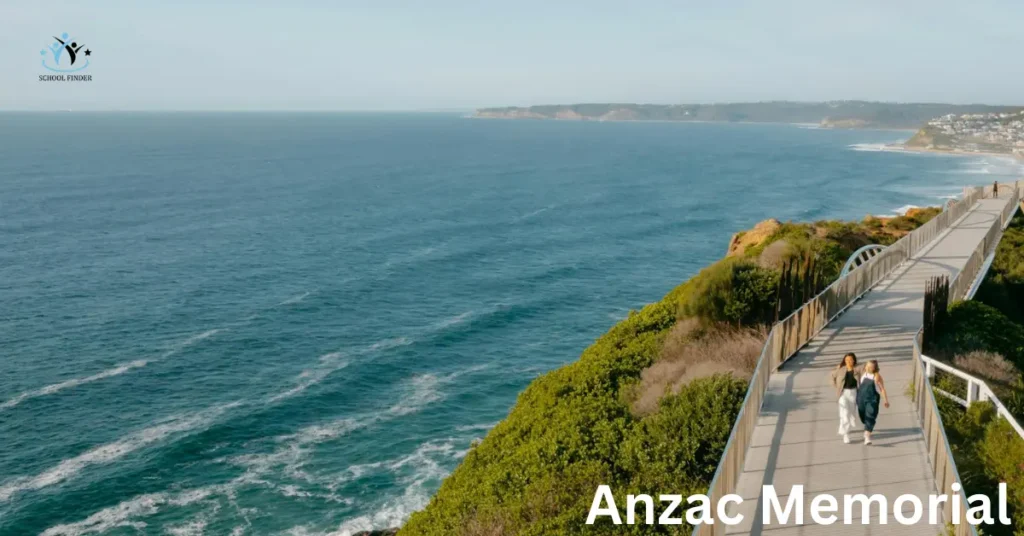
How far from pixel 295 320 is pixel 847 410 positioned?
116 feet

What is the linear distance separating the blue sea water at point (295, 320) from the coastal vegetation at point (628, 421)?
331 inches

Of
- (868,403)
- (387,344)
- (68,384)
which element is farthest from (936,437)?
(68,384)

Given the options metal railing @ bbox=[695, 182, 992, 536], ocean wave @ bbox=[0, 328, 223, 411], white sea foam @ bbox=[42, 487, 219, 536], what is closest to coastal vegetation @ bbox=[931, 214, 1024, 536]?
metal railing @ bbox=[695, 182, 992, 536]

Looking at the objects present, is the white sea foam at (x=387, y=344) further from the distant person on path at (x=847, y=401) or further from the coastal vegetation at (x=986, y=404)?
the distant person on path at (x=847, y=401)

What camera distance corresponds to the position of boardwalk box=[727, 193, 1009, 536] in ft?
34.3

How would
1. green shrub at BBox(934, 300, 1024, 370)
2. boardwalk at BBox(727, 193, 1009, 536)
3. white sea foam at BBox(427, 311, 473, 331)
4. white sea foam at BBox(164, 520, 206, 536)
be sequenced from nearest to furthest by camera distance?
boardwalk at BBox(727, 193, 1009, 536) < green shrub at BBox(934, 300, 1024, 370) < white sea foam at BBox(164, 520, 206, 536) < white sea foam at BBox(427, 311, 473, 331)

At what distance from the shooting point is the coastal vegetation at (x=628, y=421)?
44.2 ft

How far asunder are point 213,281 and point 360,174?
216ft

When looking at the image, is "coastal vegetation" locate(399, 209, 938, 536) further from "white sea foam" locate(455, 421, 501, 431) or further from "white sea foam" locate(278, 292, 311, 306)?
"white sea foam" locate(278, 292, 311, 306)

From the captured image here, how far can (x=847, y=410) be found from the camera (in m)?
12.2

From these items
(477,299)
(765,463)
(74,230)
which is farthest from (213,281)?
(765,463)

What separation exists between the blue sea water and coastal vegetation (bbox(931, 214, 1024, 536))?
1563cm

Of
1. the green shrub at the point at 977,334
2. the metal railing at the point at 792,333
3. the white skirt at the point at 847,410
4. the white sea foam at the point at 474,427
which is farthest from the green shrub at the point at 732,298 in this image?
the white sea foam at the point at 474,427

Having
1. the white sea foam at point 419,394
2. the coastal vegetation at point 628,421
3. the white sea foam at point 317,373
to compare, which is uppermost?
the coastal vegetation at point 628,421
